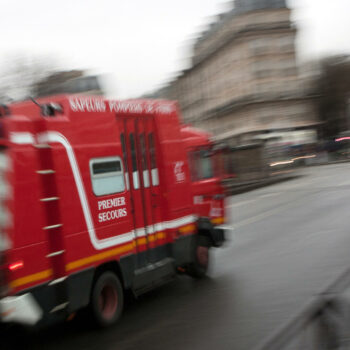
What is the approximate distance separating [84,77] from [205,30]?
34.0 metres

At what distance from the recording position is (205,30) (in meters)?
87.1

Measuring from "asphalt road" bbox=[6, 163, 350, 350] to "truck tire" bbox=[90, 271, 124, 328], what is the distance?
0.49 feet

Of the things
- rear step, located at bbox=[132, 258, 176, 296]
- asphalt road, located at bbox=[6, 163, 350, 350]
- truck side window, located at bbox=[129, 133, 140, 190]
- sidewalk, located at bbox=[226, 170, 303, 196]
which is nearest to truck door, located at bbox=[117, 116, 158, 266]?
truck side window, located at bbox=[129, 133, 140, 190]

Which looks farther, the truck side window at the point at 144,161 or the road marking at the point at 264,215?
the road marking at the point at 264,215

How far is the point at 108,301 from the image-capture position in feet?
24.1

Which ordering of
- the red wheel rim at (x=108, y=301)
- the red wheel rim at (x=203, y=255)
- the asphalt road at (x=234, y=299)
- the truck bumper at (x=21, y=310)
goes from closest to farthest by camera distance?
the truck bumper at (x=21, y=310) < the asphalt road at (x=234, y=299) < the red wheel rim at (x=108, y=301) < the red wheel rim at (x=203, y=255)

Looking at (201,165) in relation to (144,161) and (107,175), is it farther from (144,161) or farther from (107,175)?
(107,175)

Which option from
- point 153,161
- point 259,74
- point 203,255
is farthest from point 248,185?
point 259,74

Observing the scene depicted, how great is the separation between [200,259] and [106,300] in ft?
8.65

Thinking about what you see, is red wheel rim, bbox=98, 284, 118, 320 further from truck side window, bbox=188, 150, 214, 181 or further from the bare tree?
the bare tree

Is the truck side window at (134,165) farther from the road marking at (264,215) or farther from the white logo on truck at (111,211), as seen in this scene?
the road marking at (264,215)

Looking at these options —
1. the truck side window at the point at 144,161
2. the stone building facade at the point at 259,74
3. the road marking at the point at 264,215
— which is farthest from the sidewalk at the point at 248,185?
the stone building facade at the point at 259,74

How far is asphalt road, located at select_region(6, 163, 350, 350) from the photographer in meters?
6.64

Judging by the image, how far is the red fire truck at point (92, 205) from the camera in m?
5.91
